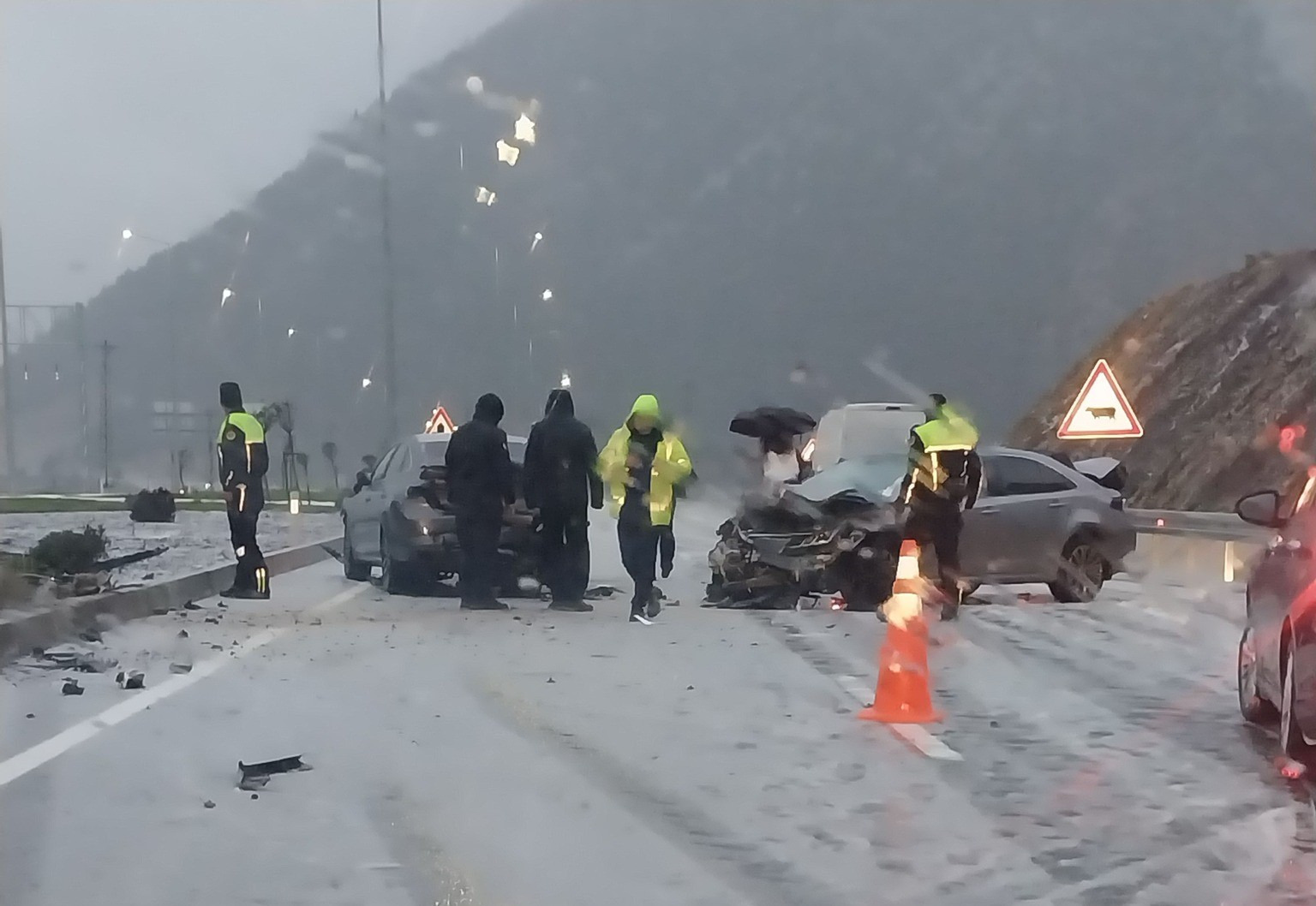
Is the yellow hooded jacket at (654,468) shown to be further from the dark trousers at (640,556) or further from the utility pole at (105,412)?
the utility pole at (105,412)

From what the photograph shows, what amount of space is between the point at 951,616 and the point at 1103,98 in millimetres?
101226

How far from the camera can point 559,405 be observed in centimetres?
1534

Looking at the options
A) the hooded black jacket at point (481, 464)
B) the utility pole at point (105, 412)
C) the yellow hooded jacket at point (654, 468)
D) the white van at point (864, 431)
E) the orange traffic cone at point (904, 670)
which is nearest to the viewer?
the orange traffic cone at point (904, 670)

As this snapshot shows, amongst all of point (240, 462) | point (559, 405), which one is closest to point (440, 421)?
point (240, 462)

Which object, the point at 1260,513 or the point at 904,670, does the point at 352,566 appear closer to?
the point at 904,670

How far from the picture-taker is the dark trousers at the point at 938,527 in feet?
44.4

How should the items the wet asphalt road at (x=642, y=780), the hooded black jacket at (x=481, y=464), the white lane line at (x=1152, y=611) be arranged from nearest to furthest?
the wet asphalt road at (x=642, y=780)
the white lane line at (x=1152, y=611)
the hooded black jacket at (x=481, y=464)

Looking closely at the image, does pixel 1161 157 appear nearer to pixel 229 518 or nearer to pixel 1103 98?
pixel 1103 98

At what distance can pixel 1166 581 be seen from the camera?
1908cm

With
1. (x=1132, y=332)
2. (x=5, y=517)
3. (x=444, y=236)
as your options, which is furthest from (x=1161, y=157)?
(x=5, y=517)

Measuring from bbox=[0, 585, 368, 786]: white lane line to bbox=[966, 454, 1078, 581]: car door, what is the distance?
6295 millimetres

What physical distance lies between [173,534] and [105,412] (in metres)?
20.0

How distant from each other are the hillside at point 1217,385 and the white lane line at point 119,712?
26279mm

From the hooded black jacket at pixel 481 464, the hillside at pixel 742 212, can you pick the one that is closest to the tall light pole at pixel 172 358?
the hillside at pixel 742 212
